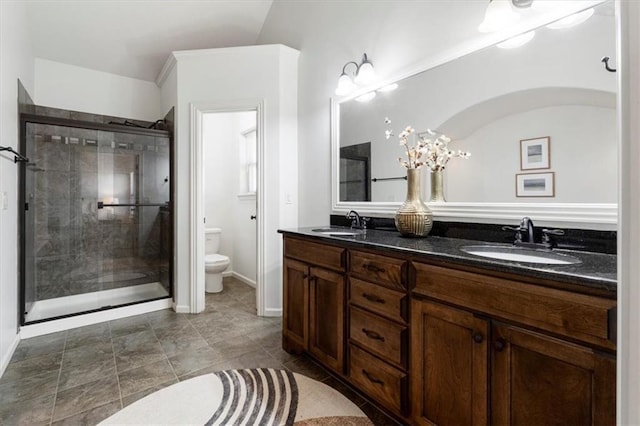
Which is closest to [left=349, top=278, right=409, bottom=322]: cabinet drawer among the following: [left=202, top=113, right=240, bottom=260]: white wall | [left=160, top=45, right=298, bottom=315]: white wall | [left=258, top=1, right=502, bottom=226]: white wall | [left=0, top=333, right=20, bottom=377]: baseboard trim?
[left=258, top=1, right=502, bottom=226]: white wall

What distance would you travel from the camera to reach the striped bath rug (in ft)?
5.12

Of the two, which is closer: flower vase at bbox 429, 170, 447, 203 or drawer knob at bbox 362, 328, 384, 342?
drawer knob at bbox 362, 328, 384, 342

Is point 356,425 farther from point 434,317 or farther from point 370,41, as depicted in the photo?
point 370,41

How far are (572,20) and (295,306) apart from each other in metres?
2.11

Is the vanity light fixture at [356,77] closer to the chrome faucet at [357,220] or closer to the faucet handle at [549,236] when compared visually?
the chrome faucet at [357,220]

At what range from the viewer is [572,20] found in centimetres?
139

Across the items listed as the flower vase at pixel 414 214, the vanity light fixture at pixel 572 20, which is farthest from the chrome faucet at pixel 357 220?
the vanity light fixture at pixel 572 20

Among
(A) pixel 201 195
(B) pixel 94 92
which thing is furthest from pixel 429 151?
(B) pixel 94 92

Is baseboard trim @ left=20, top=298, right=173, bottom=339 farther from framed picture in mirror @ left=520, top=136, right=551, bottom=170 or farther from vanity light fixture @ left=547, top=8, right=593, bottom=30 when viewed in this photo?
vanity light fixture @ left=547, top=8, right=593, bottom=30

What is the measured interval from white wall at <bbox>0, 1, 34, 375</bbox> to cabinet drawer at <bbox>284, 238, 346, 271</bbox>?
1.86m

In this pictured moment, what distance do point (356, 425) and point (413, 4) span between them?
247 centimetres

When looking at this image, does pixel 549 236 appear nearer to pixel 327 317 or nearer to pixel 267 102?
pixel 327 317

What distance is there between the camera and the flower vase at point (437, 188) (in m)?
1.91

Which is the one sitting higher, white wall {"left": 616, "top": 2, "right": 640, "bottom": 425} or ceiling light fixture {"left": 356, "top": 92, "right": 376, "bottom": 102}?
ceiling light fixture {"left": 356, "top": 92, "right": 376, "bottom": 102}
